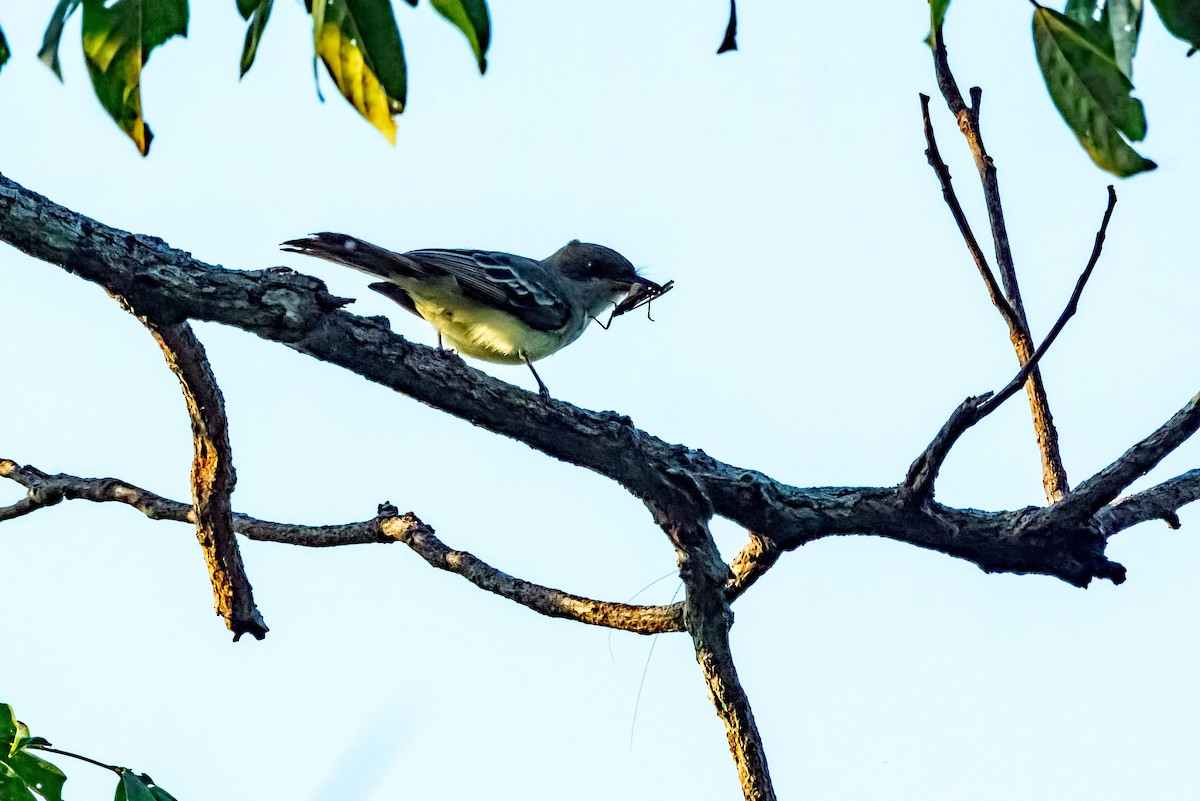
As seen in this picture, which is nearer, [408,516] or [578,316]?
[408,516]

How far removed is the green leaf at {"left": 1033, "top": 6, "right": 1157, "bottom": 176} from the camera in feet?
7.48

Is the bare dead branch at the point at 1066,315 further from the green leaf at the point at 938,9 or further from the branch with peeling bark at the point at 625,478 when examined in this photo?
the green leaf at the point at 938,9

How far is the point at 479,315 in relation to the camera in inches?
273

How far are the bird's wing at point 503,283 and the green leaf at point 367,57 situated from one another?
4.27 m

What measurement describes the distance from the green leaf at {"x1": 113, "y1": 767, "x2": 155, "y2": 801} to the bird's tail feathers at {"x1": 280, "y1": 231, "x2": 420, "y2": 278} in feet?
7.90

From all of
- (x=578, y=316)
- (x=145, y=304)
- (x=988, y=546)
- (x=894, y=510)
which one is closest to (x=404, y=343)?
(x=145, y=304)

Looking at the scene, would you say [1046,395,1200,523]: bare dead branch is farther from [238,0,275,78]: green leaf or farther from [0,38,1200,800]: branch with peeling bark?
[238,0,275,78]: green leaf

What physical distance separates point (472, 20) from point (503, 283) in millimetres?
Result: 4986

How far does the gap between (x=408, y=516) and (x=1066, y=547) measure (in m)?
2.57

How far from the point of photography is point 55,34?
2217 mm

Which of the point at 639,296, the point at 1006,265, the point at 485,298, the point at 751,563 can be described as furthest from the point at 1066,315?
the point at 639,296

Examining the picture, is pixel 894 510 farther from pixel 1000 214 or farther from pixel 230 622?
pixel 230 622

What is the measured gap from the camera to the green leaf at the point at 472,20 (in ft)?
6.79

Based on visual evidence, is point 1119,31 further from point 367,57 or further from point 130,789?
point 130,789
